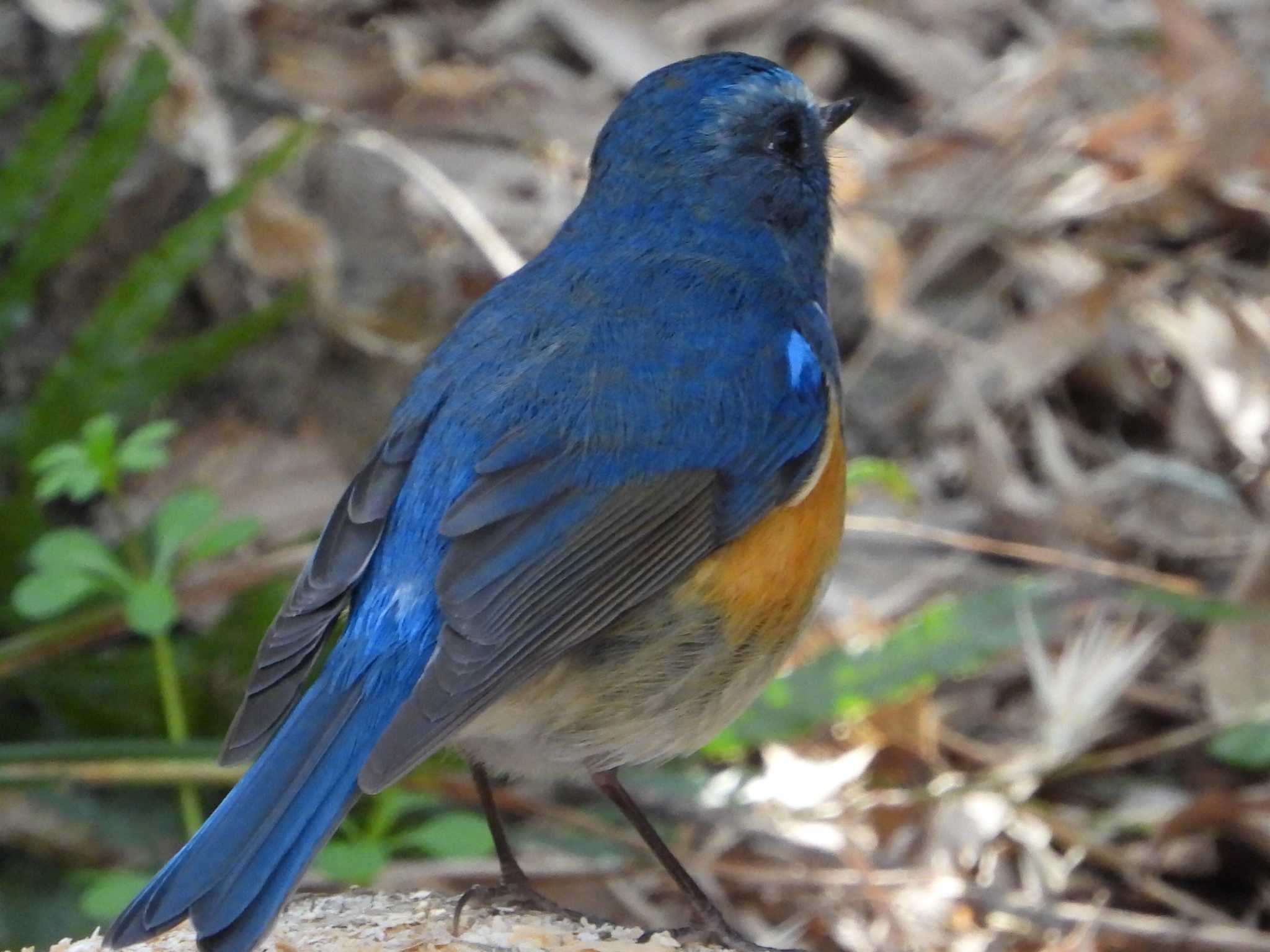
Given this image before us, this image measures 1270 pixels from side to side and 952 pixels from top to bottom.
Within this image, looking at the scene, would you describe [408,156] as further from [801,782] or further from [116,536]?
[801,782]

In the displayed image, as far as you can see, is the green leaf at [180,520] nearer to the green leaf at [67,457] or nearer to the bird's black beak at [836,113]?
the green leaf at [67,457]

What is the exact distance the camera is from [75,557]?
3.68m

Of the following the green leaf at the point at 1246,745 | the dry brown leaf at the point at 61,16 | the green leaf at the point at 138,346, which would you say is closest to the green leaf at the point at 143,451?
the green leaf at the point at 138,346

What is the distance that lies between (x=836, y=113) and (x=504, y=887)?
5.83 feet

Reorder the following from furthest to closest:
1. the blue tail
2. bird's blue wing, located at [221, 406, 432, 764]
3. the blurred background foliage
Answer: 1. the blurred background foliage
2. bird's blue wing, located at [221, 406, 432, 764]
3. the blue tail

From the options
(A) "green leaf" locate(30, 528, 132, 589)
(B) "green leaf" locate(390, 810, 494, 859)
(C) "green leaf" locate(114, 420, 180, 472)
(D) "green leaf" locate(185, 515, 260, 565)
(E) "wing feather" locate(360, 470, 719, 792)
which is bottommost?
(B) "green leaf" locate(390, 810, 494, 859)

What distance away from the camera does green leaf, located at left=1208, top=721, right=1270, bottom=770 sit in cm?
423

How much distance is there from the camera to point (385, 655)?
2.90 metres

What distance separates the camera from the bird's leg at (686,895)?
10.4ft

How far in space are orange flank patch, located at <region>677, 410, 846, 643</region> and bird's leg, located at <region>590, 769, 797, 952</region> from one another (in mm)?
430

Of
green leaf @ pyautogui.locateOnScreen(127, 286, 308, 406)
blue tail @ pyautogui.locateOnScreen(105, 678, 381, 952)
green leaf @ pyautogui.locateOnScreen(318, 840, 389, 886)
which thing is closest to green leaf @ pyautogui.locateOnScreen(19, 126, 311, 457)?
green leaf @ pyautogui.locateOnScreen(127, 286, 308, 406)

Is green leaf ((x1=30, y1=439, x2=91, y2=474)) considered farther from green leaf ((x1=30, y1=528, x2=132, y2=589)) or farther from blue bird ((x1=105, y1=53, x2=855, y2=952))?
blue bird ((x1=105, y1=53, x2=855, y2=952))

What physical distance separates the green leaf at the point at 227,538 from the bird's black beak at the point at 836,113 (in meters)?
1.48

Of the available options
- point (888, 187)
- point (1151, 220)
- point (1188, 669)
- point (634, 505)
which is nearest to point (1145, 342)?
point (1151, 220)
